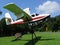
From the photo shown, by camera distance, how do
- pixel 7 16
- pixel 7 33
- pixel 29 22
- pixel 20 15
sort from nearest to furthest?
pixel 20 15, pixel 29 22, pixel 7 16, pixel 7 33

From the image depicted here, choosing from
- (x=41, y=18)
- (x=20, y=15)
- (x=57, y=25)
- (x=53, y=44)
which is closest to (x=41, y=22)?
(x=41, y=18)

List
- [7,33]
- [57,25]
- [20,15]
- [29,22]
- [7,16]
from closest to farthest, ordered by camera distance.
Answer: [20,15], [29,22], [7,16], [7,33], [57,25]

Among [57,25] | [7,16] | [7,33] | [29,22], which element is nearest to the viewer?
[29,22]

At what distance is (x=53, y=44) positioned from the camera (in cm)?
1748

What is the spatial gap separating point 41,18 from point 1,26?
88.1 feet

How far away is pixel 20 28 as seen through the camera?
4731cm

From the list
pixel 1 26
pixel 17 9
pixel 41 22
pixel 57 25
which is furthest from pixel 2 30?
pixel 17 9

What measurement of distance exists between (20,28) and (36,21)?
25348mm

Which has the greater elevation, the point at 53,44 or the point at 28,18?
the point at 28,18

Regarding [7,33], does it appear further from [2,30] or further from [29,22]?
[29,22]

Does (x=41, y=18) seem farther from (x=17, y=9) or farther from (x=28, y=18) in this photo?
(x=17, y=9)

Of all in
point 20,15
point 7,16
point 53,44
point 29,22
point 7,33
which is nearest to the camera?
point 53,44

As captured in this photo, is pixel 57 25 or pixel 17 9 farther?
pixel 57 25

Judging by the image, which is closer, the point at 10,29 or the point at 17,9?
the point at 17,9
